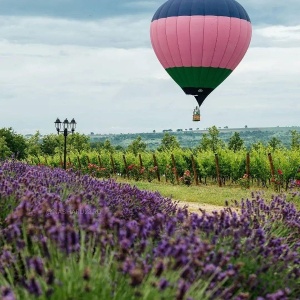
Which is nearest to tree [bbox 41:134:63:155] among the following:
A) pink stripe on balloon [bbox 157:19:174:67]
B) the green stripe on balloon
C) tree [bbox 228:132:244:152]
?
tree [bbox 228:132:244:152]

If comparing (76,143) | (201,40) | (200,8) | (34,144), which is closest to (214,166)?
(201,40)

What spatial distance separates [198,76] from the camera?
1017 inches

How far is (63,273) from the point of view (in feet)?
10.8

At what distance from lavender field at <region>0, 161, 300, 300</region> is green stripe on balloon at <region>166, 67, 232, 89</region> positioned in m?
19.5

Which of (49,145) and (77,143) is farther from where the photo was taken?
(49,145)

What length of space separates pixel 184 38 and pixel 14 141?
37.1 metres

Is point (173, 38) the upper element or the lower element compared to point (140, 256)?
upper

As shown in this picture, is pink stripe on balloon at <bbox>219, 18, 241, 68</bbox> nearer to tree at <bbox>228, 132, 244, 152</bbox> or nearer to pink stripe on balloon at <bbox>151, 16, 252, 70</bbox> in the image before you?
pink stripe on balloon at <bbox>151, 16, 252, 70</bbox>

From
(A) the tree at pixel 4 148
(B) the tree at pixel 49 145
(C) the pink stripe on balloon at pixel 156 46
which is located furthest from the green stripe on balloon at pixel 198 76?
(B) the tree at pixel 49 145

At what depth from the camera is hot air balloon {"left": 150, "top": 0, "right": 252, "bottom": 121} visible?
2362cm

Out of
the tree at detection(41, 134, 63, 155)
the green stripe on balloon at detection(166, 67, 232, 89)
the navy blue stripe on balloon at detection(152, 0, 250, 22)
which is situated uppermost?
the navy blue stripe on balloon at detection(152, 0, 250, 22)

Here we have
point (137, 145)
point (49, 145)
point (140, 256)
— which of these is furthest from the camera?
point (49, 145)

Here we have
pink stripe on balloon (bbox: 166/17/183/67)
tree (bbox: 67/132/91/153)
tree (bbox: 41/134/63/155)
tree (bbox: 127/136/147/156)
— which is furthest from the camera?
tree (bbox: 41/134/63/155)

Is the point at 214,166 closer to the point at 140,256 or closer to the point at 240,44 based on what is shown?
the point at 240,44
